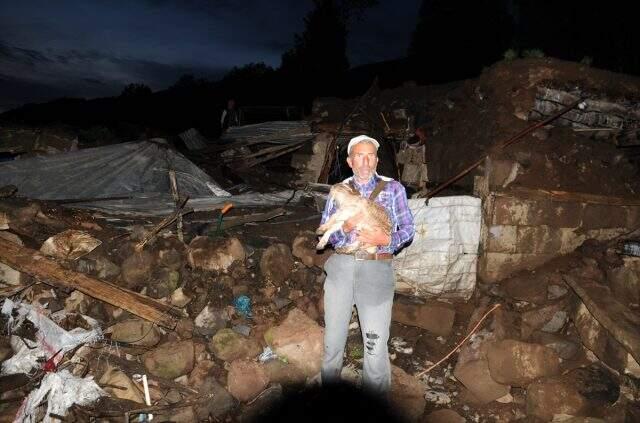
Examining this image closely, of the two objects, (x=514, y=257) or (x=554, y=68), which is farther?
(x=554, y=68)

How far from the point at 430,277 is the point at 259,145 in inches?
249

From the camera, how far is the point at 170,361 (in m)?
3.92

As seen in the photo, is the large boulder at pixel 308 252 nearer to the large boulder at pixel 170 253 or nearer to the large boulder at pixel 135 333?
the large boulder at pixel 170 253

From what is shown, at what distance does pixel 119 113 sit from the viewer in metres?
24.0

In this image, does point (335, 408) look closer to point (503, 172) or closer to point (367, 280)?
point (367, 280)

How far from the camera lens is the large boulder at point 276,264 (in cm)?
507

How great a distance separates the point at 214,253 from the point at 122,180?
10.8 feet

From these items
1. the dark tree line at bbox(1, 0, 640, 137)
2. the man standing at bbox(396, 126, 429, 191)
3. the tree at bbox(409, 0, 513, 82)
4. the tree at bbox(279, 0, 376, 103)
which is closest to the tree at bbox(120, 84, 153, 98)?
the dark tree line at bbox(1, 0, 640, 137)

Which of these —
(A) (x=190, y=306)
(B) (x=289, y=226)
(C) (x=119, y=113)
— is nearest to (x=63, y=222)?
(A) (x=190, y=306)

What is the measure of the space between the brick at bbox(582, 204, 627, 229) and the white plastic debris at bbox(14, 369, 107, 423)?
21.3ft

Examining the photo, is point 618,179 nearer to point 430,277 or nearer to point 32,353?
point 430,277

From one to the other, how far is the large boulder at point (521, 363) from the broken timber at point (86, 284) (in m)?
3.73

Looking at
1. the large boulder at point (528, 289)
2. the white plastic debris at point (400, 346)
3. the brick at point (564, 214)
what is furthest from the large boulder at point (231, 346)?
the brick at point (564, 214)

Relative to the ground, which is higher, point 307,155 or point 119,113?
point 119,113
